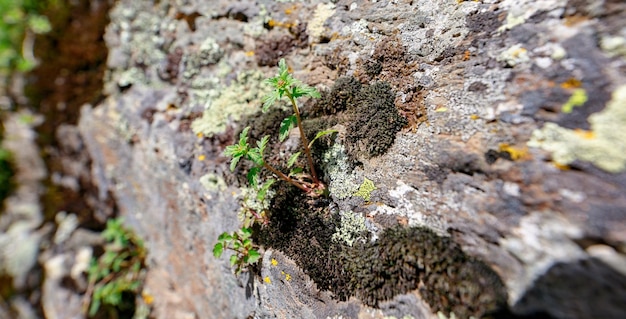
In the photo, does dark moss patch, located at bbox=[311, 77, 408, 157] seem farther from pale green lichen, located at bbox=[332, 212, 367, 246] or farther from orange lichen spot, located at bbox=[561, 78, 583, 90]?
Result: orange lichen spot, located at bbox=[561, 78, 583, 90]

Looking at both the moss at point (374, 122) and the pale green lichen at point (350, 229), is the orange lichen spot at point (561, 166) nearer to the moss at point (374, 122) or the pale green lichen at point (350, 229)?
the moss at point (374, 122)

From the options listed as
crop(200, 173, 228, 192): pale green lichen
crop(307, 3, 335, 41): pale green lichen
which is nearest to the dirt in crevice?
crop(200, 173, 228, 192): pale green lichen

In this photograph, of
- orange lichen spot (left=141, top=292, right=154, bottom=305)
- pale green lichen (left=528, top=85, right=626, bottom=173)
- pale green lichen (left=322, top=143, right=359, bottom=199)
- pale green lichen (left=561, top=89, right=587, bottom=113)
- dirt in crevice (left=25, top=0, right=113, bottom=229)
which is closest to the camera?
pale green lichen (left=528, top=85, right=626, bottom=173)

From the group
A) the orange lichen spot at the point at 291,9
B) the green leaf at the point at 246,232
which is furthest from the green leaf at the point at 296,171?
the orange lichen spot at the point at 291,9

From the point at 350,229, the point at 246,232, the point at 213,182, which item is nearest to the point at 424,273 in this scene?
the point at 350,229

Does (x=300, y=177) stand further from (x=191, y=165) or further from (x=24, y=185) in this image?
(x=24, y=185)

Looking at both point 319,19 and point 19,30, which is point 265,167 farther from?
point 19,30

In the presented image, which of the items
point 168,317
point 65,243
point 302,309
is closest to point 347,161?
point 302,309
